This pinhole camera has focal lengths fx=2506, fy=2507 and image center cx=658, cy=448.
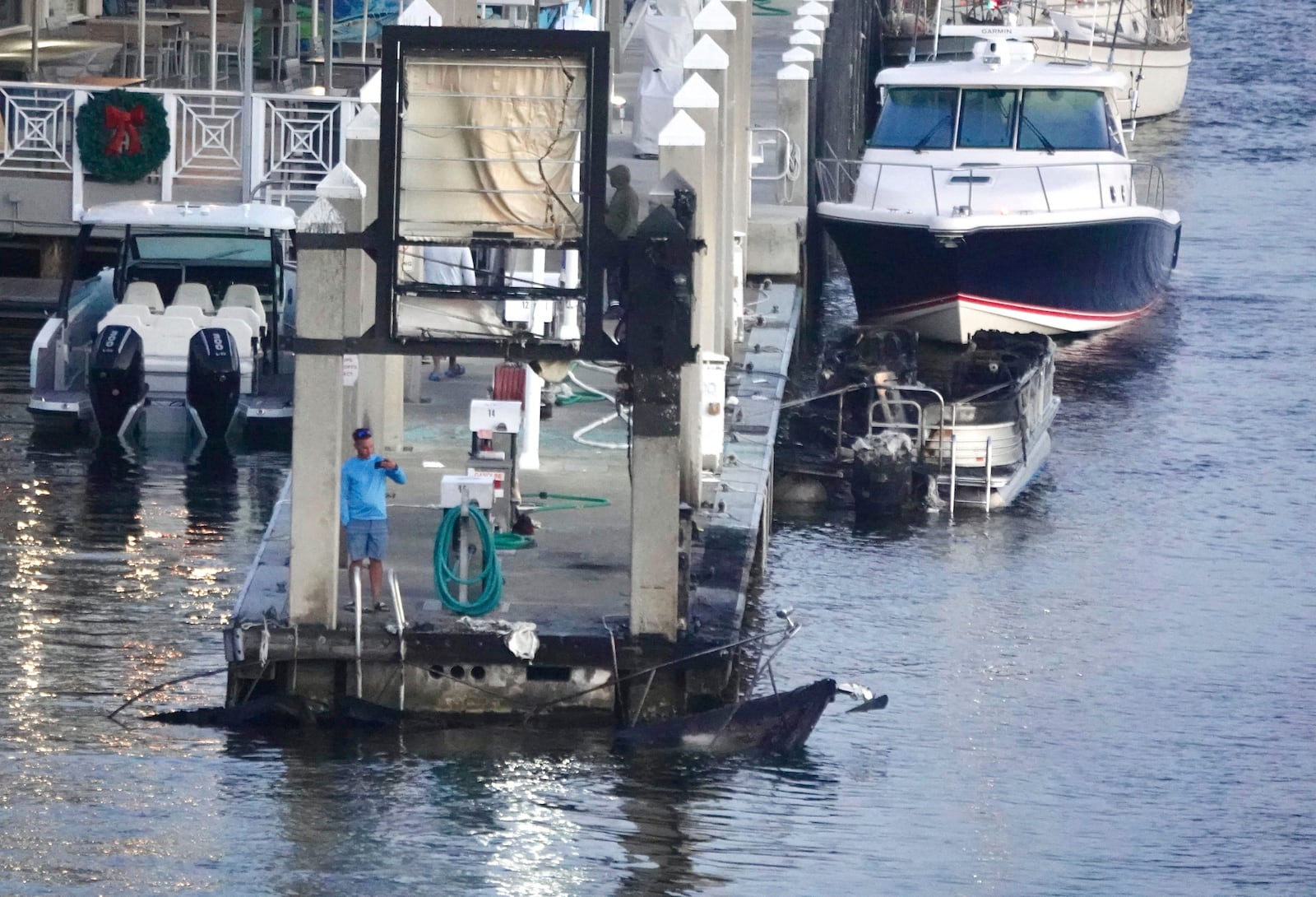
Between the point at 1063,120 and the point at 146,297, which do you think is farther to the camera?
the point at 1063,120

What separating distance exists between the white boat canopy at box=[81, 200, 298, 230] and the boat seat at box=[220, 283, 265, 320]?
63cm

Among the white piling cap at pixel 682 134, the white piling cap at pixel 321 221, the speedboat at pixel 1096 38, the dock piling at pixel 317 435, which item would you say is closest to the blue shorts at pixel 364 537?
the dock piling at pixel 317 435

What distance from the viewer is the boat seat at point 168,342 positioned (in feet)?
75.3

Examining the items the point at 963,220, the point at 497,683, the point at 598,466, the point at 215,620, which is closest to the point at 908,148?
the point at 963,220

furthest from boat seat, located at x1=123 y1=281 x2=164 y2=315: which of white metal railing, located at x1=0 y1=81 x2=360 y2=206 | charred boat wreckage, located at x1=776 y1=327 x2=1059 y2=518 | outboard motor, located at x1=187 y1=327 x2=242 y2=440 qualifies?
charred boat wreckage, located at x1=776 y1=327 x2=1059 y2=518

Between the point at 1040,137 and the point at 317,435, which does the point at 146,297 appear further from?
the point at 1040,137

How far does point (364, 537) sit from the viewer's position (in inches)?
590

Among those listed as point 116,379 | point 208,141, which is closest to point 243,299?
point 116,379

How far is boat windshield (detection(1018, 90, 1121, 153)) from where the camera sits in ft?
99.6

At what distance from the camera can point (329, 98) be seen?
1018 inches

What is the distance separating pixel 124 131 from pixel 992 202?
1024 cm

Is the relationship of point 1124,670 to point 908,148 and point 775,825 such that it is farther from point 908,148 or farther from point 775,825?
point 908,148

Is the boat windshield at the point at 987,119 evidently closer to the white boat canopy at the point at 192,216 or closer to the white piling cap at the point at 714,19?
the white piling cap at the point at 714,19

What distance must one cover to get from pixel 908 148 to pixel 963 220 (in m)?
2.06
